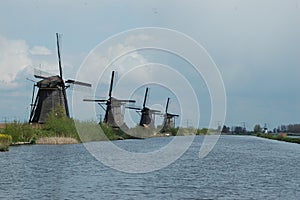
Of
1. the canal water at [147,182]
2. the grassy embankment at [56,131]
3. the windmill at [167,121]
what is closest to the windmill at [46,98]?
the grassy embankment at [56,131]

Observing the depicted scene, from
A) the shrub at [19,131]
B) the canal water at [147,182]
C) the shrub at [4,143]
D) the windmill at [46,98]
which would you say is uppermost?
→ the windmill at [46,98]

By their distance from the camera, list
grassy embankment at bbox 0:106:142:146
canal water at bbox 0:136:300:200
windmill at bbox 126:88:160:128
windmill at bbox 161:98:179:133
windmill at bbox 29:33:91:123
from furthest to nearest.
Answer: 1. windmill at bbox 161:98:179:133
2. windmill at bbox 126:88:160:128
3. windmill at bbox 29:33:91:123
4. grassy embankment at bbox 0:106:142:146
5. canal water at bbox 0:136:300:200

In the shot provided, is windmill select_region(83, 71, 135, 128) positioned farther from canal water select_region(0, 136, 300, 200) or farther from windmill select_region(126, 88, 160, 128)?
canal water select_region(0, 136, 300, 200)

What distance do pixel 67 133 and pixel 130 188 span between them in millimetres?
34567

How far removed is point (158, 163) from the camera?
2895 cm

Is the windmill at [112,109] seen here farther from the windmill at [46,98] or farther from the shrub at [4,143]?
the shrub at [4,143]

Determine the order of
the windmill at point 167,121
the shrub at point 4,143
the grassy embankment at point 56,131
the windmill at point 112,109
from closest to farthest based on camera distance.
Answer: the shrub at point 4,143, the grassy embankment at point 56,131, the windmill at point 112,109, the windmill at point 167,121

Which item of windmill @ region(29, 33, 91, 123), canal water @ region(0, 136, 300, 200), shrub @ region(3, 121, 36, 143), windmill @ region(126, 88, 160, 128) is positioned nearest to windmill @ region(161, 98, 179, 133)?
windmill @ region(126, 88, 160, 128)

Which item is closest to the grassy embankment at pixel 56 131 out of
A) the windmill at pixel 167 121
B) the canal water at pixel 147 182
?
the canal water at pixel 147 182

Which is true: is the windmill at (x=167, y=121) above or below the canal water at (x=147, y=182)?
above

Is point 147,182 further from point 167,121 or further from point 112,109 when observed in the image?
point 167,121

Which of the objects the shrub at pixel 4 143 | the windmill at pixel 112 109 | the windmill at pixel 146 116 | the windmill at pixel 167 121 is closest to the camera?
the shrub at pixel 4 143

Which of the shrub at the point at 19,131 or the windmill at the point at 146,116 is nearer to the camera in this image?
the shrub at the point at 19,131

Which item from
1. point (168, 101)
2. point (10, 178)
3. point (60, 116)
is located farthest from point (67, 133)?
point (168, 101)
